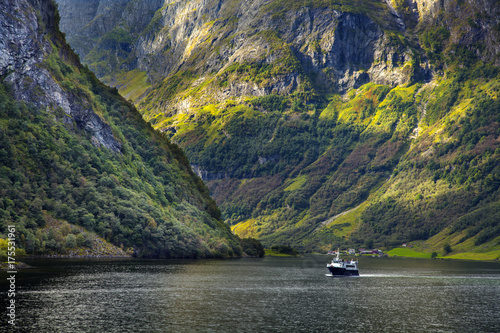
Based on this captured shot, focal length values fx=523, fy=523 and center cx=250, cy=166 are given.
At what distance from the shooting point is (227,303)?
114375 mm

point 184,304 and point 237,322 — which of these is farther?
point 184,304

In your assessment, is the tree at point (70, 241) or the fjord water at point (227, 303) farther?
the tree at point (70, 241)

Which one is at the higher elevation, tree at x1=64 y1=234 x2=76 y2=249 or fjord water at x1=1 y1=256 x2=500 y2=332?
tree at x1=64 y1=234 x2=76 y2=249

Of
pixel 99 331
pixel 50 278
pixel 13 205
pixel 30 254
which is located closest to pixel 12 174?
pixel 13 205

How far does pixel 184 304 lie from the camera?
111 metres

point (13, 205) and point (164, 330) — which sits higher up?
point (13, 205)

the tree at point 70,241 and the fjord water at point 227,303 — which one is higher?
the tree at point 70,241

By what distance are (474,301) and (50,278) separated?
105 meters

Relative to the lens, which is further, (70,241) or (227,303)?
(70,241)

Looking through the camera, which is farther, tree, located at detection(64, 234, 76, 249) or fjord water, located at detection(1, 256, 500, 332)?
tree, located at detection(64, 234, 76, 249)

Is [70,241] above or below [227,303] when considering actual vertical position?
above

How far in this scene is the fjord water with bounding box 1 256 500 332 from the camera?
89312 mm

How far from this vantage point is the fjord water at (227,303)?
89312 mm

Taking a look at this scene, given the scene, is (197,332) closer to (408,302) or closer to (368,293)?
(408,302)
